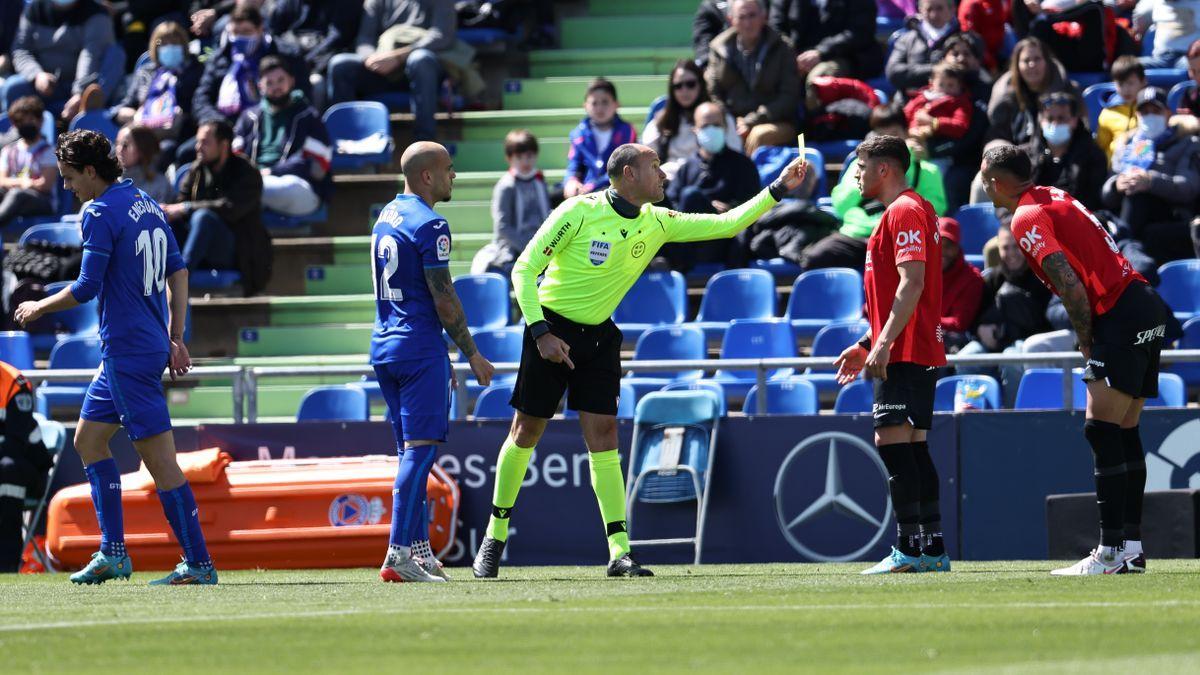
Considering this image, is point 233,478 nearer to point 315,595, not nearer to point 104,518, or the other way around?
point 104,518

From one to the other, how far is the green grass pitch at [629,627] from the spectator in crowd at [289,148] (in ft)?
28.2

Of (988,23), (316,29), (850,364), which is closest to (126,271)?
(850,364)

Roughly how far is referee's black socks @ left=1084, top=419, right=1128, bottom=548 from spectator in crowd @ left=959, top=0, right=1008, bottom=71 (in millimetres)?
8249

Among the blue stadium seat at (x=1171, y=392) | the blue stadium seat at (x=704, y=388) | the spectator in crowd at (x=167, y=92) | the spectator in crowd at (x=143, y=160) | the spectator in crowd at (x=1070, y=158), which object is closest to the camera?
the blue stadium seat at (x=1171, y=392)

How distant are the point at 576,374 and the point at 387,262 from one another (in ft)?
3.86

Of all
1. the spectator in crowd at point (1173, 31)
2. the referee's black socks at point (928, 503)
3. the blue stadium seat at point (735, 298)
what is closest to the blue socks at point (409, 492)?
the referee's black socks at point (928, 503)

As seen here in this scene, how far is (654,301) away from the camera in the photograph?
15.2 metres

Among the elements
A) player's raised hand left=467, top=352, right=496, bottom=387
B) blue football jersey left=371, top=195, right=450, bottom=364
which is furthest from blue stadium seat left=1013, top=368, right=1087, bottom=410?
blue football jersey left=371, top=195, right=450, bottom=364

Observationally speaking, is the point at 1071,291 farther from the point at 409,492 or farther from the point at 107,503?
the point at 107,503

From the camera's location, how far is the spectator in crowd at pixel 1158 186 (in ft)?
47.8

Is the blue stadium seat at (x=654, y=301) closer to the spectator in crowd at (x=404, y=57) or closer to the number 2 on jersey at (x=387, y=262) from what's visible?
the spectator in crowd at (x=404, y=57)

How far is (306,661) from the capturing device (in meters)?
5.87

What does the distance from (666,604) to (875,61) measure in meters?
10.8

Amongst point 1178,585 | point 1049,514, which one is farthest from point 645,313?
point 1178,585
